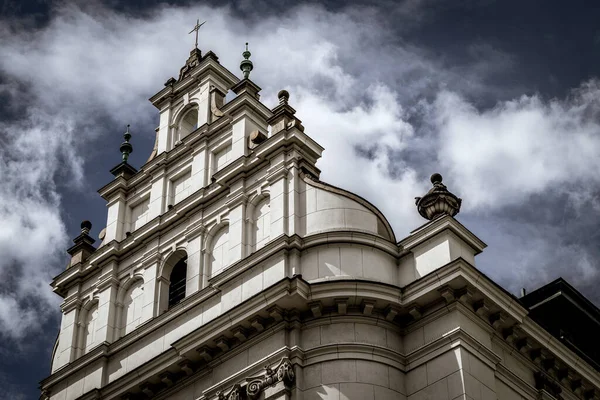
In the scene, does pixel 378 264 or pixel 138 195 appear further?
pixel 138 195

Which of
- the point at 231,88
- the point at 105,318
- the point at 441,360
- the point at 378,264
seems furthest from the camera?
the point at 231,88

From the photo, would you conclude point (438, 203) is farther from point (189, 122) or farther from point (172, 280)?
point (189, 122)

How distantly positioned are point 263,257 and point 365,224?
3229mm

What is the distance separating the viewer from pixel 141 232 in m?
44.0

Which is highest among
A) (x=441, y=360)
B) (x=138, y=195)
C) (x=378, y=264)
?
(x=138, y=195)

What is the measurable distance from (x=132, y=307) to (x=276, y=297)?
8110mm

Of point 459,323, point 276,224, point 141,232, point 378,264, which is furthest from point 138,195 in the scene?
point 459,323

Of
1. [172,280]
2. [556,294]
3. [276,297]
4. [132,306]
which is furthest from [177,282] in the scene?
[556,294]

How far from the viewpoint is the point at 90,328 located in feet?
144

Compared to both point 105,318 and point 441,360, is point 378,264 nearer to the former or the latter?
point 441,360

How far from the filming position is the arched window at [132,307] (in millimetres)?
42125

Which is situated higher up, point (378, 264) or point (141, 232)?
point (141, 232)

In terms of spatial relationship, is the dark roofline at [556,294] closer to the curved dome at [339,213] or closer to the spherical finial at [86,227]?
the curved dome at [339,213]

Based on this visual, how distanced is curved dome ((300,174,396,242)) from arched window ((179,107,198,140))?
9.50 m
